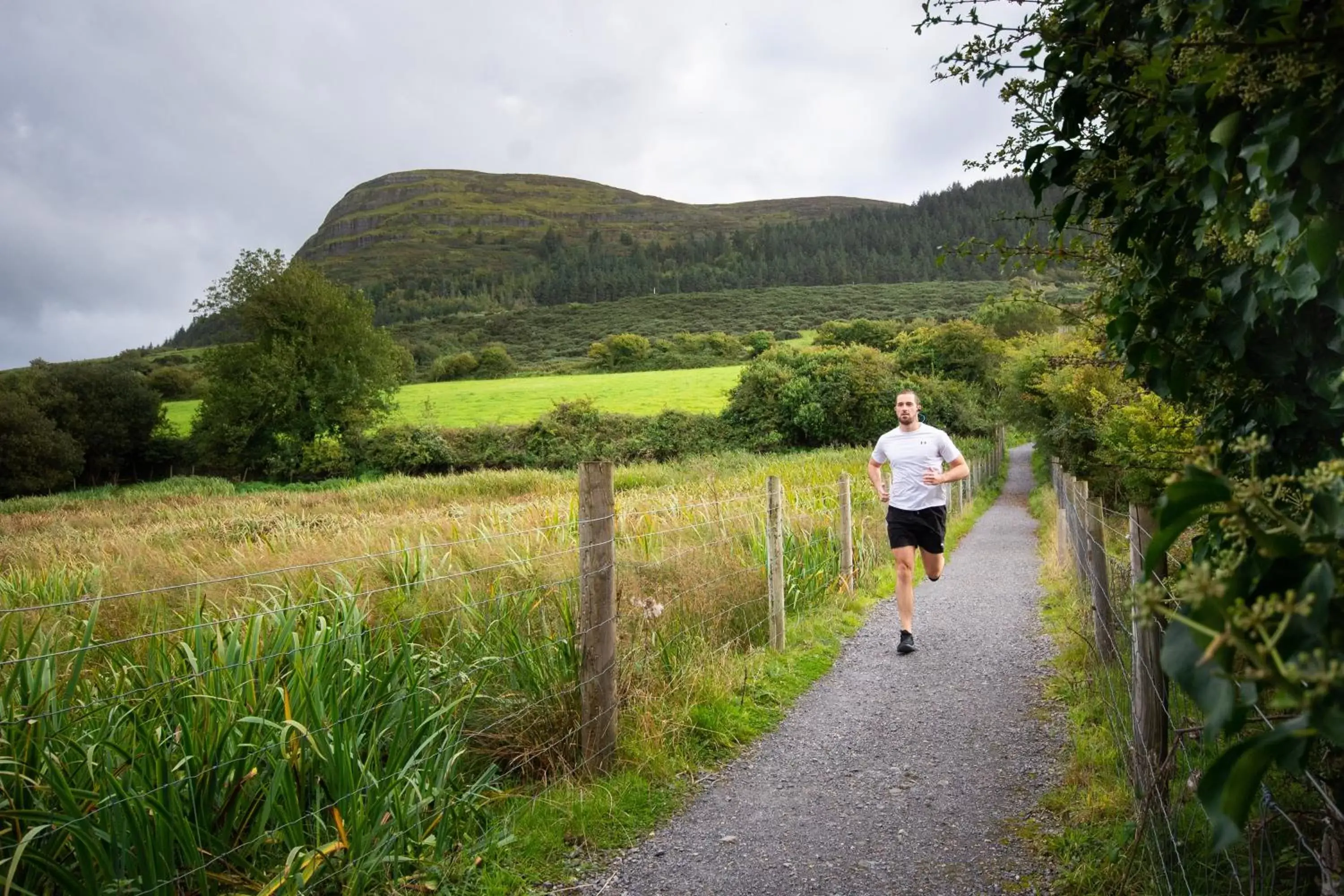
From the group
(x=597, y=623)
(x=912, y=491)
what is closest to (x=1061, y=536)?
(x=912, y=491)

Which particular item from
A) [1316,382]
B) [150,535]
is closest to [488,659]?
[1316,382]

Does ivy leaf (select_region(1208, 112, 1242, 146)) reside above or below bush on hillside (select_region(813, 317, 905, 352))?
below

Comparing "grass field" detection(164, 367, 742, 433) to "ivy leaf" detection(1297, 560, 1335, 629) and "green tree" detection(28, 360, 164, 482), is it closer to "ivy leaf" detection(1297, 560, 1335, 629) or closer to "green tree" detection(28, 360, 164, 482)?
"green tree" detection(28, 360, 164, 482)

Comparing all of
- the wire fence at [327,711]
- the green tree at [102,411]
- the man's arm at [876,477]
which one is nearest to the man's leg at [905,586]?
the man's arm at [876,477]

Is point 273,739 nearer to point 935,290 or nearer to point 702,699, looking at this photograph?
point 702,699

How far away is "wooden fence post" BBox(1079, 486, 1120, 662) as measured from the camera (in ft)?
16.1

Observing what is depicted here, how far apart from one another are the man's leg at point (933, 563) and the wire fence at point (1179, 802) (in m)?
2.92

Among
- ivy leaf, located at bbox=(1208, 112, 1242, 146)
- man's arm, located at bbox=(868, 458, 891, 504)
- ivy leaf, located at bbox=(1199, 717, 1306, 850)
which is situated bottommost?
man's arm, located at bbox=(868, 458, 891, 504)

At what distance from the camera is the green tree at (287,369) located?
46.9 m

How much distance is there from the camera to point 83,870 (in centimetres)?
267

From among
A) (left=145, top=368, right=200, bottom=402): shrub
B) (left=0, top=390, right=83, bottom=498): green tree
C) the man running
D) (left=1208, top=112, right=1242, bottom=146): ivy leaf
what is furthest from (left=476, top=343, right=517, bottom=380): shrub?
(left=1208, top=112, right=1242, bottom=146): ivy leaf

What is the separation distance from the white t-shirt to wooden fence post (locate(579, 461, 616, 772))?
3.41 metres

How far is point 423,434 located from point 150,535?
31.2 m

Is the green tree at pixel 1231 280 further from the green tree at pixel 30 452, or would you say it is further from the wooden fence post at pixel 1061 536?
the green tree at pixel 30 452
